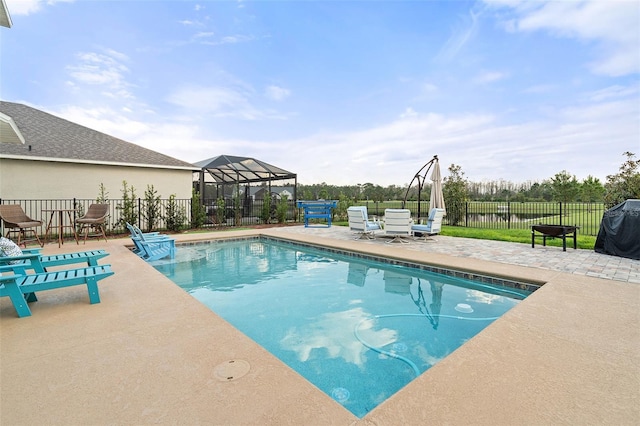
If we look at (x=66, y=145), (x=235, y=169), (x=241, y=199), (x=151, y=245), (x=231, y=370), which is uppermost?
(x=66, y=145)

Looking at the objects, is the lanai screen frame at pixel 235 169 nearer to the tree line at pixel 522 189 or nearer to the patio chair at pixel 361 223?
the tree line at pixel 522 189

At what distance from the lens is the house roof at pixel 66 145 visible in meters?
10.7

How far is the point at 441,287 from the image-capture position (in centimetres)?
528

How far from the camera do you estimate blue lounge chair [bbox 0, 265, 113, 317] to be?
121 inches

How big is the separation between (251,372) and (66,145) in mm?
14032

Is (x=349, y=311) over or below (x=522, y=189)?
below

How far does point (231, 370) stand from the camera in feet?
7.11

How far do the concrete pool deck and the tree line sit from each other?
785 centimetres

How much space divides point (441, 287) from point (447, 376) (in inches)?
133

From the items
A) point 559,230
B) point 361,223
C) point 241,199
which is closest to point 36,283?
point 361,223

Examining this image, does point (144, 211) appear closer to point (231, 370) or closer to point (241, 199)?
point (241, 199)

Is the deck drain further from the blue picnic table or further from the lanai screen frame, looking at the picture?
the lanai screen frame

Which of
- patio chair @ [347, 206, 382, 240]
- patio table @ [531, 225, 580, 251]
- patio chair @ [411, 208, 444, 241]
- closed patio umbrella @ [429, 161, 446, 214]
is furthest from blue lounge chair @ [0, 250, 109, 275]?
patio table @ [531, 225, 580, 251]

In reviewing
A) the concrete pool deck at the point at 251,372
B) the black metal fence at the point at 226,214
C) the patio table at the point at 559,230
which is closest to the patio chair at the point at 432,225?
the patio table at the point at 559,230
